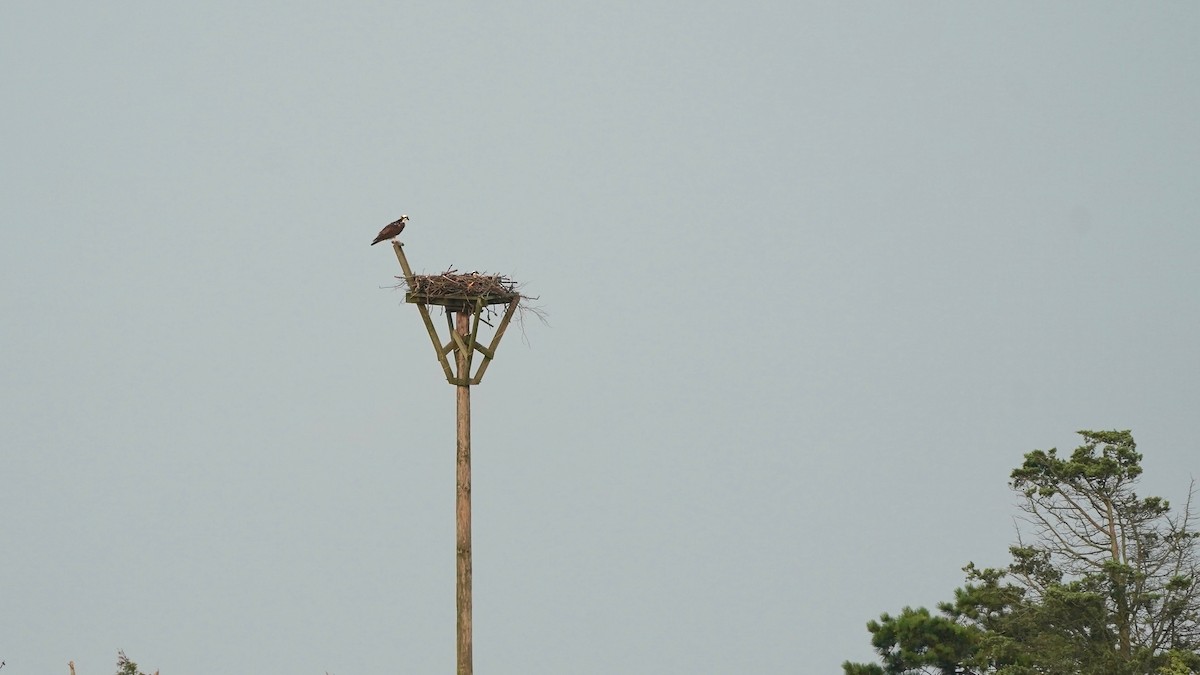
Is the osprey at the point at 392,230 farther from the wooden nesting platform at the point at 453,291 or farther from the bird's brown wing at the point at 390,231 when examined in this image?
the wooden nesting platform at the point at 453,291

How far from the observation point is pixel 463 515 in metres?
21.6

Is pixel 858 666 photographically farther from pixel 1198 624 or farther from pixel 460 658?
pixel 460 658

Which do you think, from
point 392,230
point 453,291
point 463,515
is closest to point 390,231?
point 392,230

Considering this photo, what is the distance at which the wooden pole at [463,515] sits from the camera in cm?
2119

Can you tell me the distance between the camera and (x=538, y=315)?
903 inches

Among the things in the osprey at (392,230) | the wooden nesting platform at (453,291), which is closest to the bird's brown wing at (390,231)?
the osprey at (392,230)

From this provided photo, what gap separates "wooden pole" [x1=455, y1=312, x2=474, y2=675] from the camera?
834 inches

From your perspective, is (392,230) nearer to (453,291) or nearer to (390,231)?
(390,231)

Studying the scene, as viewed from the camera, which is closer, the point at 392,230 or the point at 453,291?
the point at 453,291

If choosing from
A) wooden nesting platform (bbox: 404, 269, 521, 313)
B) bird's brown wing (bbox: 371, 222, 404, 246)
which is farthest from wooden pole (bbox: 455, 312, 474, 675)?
bird's brown wing (bbox: 371, 222, 404, 246)

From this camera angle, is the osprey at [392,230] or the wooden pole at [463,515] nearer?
the wooden pole at [463,515]

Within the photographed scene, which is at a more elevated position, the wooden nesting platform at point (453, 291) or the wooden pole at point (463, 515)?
the wooden nesting platform at point (453, 291)

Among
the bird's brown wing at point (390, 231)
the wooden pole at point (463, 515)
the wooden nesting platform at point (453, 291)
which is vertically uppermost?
the bird's brown wing at point (390, 231)

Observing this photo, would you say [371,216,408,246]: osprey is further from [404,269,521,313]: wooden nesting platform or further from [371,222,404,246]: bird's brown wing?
[404,269,521,313]: wooden nesting platform
